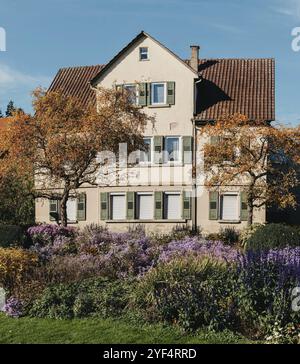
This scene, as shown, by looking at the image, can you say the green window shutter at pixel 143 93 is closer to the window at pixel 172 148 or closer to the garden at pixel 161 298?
the window at pixel 172 148

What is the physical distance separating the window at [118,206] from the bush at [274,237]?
16.1 m

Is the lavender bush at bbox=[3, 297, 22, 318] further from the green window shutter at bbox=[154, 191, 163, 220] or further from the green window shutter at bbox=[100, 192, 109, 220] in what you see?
the green window shutter at bbox=[100, 192, 109, 220]

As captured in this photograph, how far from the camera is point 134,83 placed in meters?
34.9

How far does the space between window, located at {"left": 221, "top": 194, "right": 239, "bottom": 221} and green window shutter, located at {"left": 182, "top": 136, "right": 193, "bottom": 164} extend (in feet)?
8.77

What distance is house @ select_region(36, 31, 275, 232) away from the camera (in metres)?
34.2

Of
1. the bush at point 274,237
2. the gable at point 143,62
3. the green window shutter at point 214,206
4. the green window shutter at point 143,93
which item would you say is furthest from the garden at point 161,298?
the gable at point 143,62

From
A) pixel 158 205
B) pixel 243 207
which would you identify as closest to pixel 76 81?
pixel 158 205

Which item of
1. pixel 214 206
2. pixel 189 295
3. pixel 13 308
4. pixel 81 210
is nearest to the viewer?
pixel 189 295

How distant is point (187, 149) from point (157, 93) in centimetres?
348

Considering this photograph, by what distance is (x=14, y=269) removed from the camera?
14.6 m

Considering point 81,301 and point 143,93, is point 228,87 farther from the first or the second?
point 81,301

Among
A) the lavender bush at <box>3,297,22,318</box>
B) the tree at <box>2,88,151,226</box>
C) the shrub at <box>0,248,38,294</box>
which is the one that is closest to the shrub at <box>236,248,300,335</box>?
the lavender bush at <box>3,297,22,318</box>

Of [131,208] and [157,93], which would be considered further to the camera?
[157,93]
